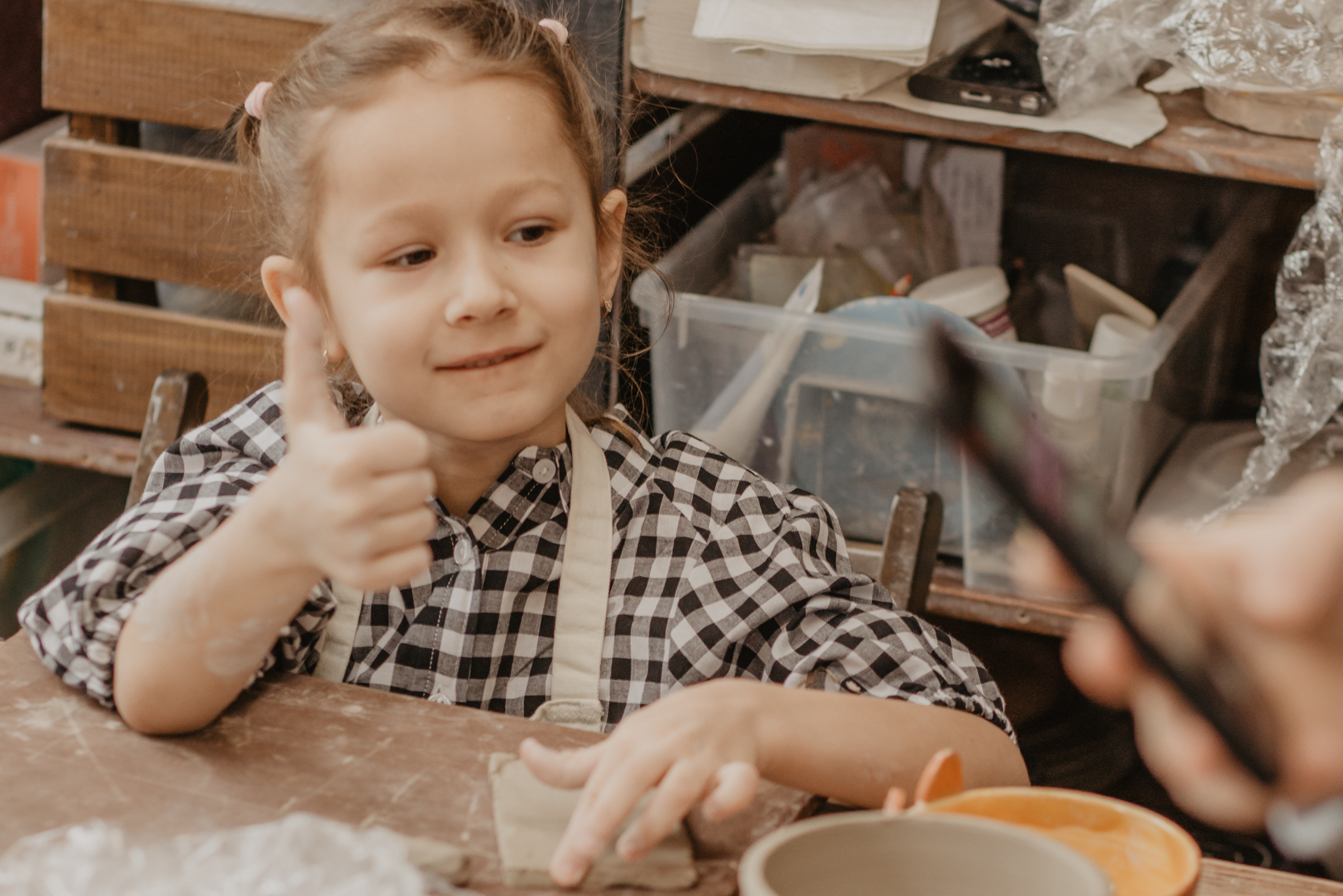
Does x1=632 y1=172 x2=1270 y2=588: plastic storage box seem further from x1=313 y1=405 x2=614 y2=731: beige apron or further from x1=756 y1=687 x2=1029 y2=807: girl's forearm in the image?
x1=756 y1=687 x2=1029 y2=807: girl's forearm

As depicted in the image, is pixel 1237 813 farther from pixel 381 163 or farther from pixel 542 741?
pixel 381 163

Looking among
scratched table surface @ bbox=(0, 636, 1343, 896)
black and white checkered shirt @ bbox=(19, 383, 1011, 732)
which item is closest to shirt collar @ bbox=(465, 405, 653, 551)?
black and white checkered shirt @ bbox=(19, 383, 1011, 732)

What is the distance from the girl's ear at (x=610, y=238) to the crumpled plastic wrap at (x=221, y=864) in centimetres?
56

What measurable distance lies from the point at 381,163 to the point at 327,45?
0.50ft

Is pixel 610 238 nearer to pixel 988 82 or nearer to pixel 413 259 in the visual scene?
pixel 413 259

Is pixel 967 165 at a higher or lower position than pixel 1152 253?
higher

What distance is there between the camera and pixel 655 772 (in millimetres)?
643

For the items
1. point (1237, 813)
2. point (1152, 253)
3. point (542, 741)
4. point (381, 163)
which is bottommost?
point (1152, 253)

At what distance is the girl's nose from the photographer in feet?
2.78

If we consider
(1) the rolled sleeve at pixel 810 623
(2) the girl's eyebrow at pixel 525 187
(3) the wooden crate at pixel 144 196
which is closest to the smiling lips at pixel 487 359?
(2) the girl's eyebrow at pixel 525 187

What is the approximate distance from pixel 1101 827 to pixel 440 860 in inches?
12.2

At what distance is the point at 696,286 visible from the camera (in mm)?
1615

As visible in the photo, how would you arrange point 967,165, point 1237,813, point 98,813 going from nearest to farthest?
point 1237,813 → point 98,813 → point 967,165

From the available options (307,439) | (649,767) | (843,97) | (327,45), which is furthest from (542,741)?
(843,97)
